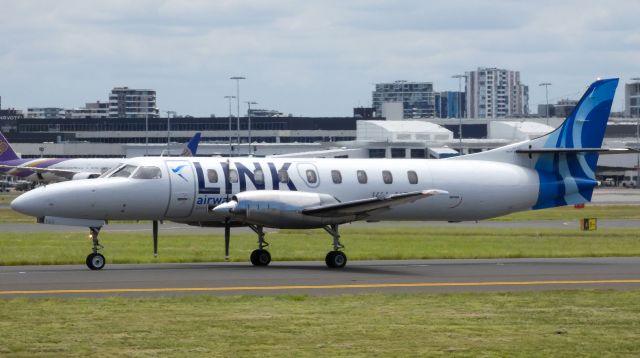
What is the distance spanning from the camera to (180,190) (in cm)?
2989

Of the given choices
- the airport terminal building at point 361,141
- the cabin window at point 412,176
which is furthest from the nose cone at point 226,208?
the airport terminal building at point 361,141

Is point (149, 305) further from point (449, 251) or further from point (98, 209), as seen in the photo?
point (449, 251)

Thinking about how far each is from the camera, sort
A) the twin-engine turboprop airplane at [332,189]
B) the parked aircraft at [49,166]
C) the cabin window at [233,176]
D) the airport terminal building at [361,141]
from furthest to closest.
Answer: the airport terminal building at [361,141], the parked aircraft at [49,166], the cabin window at [233,176], the twin-engine turboprop airplane at [332,189]

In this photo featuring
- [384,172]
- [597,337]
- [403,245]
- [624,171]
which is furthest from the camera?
[624,171]

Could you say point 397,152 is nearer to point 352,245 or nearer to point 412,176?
point 352,245

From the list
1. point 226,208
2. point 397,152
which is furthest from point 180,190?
point 397,152

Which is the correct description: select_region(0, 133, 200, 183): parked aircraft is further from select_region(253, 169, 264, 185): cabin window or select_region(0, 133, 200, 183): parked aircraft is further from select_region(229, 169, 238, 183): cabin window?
select_region(229, 169, 238, 183): cabin window

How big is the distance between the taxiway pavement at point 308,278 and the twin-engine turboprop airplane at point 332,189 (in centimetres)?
134

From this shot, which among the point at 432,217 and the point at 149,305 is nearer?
the point at 149,305

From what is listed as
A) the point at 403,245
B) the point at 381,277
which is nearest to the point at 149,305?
the point at 381,277

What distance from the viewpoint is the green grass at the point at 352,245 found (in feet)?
118

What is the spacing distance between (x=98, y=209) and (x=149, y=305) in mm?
8367

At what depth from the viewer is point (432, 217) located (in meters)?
33.5

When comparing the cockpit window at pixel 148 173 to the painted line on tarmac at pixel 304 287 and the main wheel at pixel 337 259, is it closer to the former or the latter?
the main wheel at pixel 337 259
